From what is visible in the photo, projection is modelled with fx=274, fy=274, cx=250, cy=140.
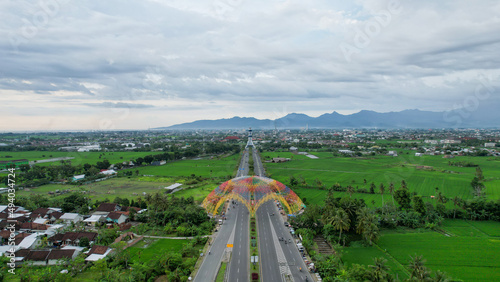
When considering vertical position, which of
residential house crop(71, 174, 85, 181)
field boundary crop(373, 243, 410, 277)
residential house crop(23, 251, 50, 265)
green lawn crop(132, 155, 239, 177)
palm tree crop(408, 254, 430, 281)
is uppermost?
palm tree crop(408, 254, 430, 281)

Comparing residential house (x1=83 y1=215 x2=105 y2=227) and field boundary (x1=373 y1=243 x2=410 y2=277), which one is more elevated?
residential house (x1=83 y1=215 x2=105 y2=227)

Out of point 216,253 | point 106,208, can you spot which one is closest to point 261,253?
point 216,253

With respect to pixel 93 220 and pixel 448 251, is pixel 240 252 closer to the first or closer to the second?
pixel 448 251

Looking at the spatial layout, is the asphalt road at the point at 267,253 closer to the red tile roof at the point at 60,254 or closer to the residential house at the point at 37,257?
the red tile roof at the point at 60,254

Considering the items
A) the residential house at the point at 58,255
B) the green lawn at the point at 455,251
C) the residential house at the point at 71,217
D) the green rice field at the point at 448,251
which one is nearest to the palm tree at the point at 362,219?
the green rice field at the point at 448,251

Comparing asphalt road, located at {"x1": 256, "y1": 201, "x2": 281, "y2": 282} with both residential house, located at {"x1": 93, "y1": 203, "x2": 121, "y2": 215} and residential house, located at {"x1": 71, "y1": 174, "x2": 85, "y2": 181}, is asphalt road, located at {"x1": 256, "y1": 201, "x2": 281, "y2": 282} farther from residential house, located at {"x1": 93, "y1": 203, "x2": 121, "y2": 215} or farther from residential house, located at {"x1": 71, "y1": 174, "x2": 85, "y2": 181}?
residential house, located at {"x1": 71, "y1": 174, "x2": 85, "y2": 181}

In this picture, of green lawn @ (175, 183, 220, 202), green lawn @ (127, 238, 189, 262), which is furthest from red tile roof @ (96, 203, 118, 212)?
green lawn @ (175, 183, 220, 202)
